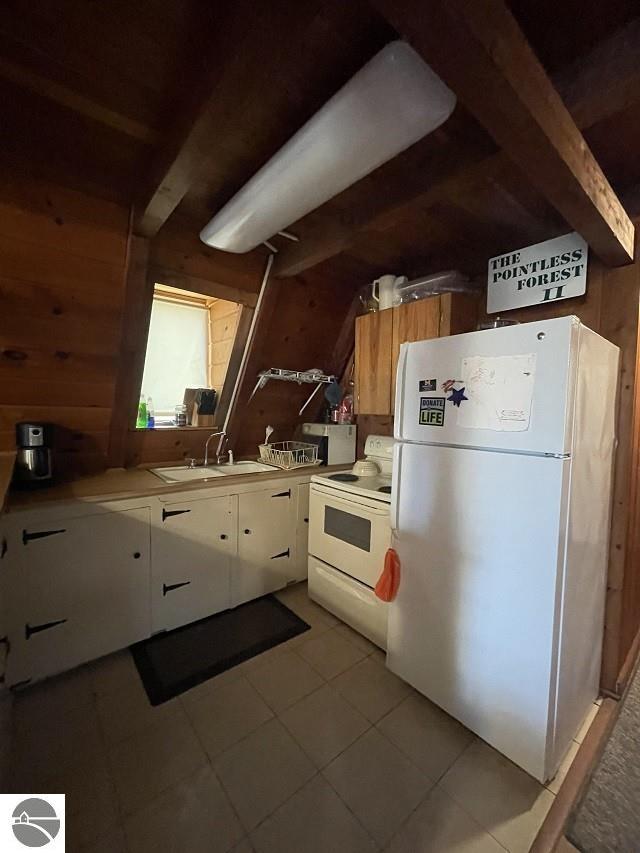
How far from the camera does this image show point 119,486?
6.66 ft

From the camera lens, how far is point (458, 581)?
147 centimetres

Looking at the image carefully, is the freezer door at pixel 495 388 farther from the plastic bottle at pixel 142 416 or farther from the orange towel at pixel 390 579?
the plastic bottle at pixel 142 416

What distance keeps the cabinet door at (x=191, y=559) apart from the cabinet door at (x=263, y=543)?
0.26ft

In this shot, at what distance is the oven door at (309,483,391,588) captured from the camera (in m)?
1.98

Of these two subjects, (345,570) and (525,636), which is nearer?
(525,636)

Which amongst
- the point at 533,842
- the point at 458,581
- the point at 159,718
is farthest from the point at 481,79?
the point at 159,718

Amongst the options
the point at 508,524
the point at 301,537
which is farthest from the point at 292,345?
the point at 508,524

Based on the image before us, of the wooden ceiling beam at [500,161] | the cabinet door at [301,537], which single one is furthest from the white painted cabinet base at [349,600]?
the wooden ceiling beam at [500,161]

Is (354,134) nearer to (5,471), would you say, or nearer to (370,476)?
(370,476)

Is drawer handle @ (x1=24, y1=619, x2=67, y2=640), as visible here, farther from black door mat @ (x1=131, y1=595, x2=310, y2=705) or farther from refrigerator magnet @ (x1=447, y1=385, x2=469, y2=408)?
refrigerator magnet @ (x1=447, y1=385, x2=469, y2=408)

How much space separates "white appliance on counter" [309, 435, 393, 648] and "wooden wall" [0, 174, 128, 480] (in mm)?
1511

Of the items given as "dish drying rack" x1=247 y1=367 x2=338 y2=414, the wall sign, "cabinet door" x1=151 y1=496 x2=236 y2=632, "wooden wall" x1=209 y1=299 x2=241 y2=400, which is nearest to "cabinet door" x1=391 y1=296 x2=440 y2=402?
the wall sign

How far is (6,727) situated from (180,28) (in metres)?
2.38

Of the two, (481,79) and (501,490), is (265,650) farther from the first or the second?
(481,79)
